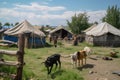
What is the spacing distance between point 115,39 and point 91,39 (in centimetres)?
456

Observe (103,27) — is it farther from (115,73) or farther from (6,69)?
(6,69)

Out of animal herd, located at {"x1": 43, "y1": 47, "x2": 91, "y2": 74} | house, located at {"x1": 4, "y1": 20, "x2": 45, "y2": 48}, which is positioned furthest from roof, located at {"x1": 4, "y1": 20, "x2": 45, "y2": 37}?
animal herd, located at {"x1": 43, "y1": 47, "x2": 91, "y2": 74}

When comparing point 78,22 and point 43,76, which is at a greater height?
point 78,22

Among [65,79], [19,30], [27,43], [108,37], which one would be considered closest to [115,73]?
[65,79]

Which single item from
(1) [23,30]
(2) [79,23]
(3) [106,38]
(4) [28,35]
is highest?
(2) [79,23]

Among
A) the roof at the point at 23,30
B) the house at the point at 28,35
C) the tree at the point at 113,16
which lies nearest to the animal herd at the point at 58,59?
the house at the point at 28,35

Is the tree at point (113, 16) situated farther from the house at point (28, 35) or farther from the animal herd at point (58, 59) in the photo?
the animal herd at point (58, 59)

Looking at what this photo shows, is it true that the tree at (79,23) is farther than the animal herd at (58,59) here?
Yes

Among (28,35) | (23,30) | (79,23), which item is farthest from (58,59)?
(79,23)

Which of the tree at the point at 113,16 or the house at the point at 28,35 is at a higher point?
the tree at the point at 113,16

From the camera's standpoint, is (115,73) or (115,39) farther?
(115,39)

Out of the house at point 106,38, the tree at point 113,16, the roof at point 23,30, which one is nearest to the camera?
the roof at point 23,30

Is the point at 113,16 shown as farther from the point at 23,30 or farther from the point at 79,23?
the point at 23,30

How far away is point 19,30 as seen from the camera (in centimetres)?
3162
